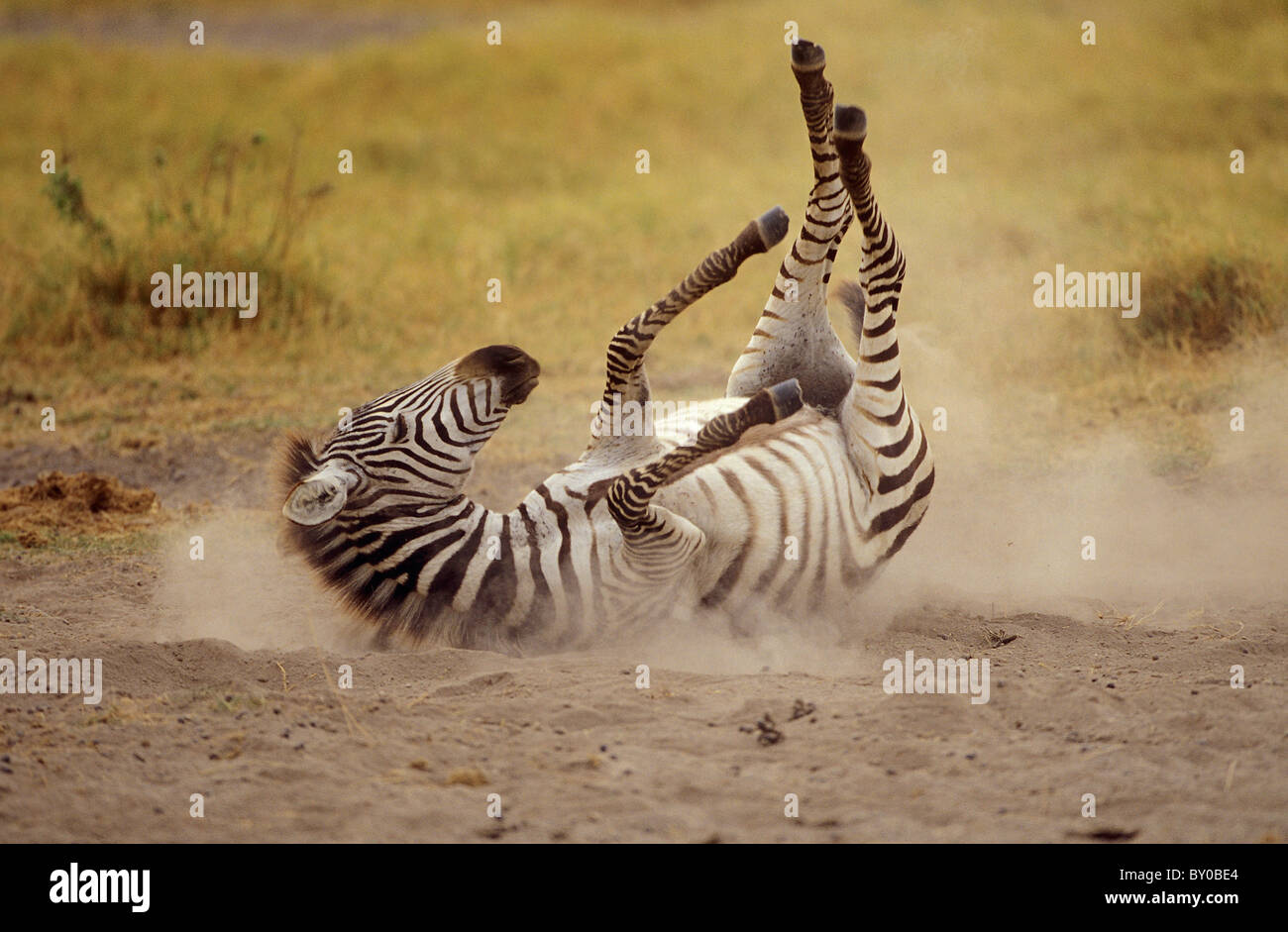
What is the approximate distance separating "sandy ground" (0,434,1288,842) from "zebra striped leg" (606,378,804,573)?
13.7 inches

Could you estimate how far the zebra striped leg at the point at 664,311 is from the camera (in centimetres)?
466

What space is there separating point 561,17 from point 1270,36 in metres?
10.1

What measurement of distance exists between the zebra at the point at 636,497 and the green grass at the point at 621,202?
1664 millimetres

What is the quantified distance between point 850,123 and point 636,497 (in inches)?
60.6

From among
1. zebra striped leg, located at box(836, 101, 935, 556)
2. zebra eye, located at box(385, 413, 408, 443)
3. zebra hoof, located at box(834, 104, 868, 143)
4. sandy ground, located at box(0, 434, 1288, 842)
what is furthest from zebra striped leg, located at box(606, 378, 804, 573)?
zebra hoof, located at box(834, 104, 868, 143)

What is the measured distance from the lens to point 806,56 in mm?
4336

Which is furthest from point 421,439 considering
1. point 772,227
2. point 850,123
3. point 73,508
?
point 73,508

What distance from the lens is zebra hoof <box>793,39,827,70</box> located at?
14.2 feet

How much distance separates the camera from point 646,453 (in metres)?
4.68

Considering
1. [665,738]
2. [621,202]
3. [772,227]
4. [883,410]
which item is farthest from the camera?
[621,202]

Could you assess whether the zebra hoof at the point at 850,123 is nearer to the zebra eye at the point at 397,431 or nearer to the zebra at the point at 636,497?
the zebra at the point at 636,497

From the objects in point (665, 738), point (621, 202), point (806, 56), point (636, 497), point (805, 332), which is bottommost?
point (665, 738)

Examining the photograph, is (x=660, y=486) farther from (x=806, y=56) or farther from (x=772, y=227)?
Result: (x=806, y=56)

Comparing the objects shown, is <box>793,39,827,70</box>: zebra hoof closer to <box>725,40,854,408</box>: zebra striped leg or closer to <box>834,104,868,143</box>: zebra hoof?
<box>834,104,868,143</box>: zebra hoof
